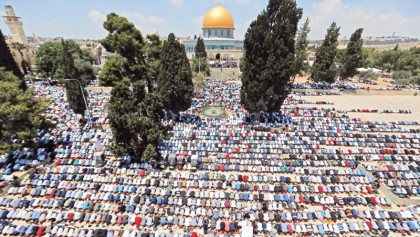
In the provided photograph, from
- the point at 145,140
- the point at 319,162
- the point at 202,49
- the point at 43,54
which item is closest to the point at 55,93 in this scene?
the point at 43,54

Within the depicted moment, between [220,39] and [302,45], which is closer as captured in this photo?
[302,45]

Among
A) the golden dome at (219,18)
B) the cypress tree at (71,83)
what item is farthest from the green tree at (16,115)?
the golden dome at (219,18)

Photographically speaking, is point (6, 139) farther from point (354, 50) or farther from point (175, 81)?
point (354, 50)

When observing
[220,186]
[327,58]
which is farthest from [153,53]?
[327,58]

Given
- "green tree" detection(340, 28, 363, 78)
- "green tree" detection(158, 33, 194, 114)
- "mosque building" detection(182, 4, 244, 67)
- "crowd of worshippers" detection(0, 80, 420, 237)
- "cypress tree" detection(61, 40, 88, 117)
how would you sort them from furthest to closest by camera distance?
"mosque building" detection(182, 4, 244, 67) → "green tree" detection(340, 28, 363, 78) → "green tree" detection(158, 33, 194, 114) → "cypress tree" detection(61, 40, 88, 117) → "crowd of worshippers" detection(0, 80, 420, 237)

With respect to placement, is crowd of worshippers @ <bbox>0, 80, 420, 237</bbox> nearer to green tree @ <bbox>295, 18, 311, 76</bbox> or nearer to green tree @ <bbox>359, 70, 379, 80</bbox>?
green tree @ <bbox>295, 18, 311, 76</bbox>

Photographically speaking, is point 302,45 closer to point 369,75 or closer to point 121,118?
point 369,75

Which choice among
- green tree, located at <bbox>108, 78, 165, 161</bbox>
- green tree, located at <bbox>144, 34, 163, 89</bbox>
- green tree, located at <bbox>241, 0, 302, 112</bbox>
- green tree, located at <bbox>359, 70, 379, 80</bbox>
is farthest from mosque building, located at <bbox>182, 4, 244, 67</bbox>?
green tree, located at <bbox>108, 78, 165, 161</bbox>
